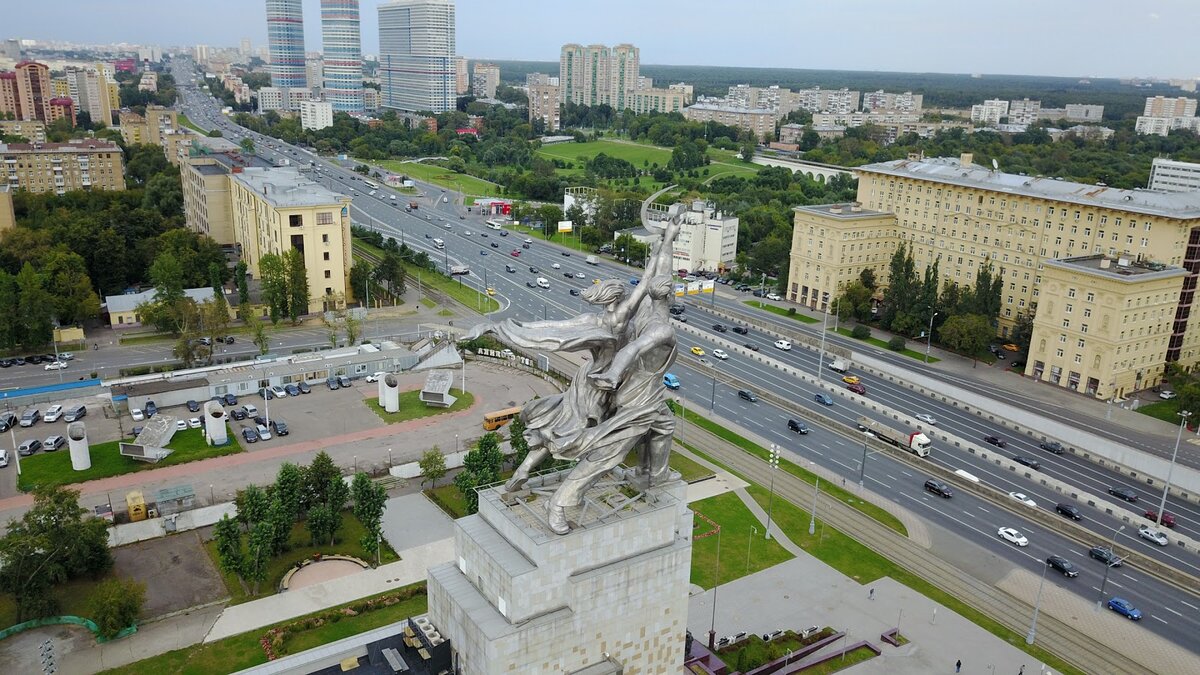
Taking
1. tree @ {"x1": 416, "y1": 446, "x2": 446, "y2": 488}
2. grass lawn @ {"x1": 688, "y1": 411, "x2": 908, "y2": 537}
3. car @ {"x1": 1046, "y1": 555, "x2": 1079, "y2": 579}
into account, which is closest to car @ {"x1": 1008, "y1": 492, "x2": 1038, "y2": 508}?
car @ {"x1": 1046, "y1": 555, "x2": 1079, "y2": 579}

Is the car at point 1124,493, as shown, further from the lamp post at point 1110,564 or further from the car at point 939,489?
the car at point 939,489

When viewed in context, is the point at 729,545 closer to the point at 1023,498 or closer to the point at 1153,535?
the point at 1023,498

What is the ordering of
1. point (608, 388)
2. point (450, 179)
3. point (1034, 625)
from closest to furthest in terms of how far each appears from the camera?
1. point (608, 388)
2. point (1034, 625)
3. point (450, 179)

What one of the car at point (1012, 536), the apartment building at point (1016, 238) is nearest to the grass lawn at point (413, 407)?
the car at point (1012, 536)

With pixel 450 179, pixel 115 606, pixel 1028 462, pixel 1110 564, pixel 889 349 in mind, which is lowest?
pixel 1028 462

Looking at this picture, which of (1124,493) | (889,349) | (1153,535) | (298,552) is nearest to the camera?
(298,552)

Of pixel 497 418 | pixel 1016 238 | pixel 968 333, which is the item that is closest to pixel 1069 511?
pixel 968 333

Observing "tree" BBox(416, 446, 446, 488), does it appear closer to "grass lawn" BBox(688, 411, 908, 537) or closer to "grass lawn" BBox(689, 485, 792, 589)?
"grass lawn" BBox(689, 485, 792, 589)
